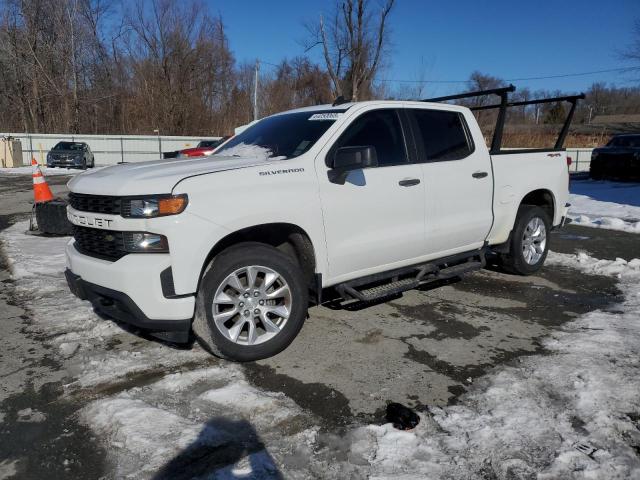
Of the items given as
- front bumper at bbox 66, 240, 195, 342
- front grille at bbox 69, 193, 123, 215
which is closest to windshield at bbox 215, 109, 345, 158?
front grille at bbox 69, 193, 123, 215

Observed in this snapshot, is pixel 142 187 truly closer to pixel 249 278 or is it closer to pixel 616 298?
pixel 249 278

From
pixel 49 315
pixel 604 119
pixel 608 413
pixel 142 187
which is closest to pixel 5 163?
pixel 49 315

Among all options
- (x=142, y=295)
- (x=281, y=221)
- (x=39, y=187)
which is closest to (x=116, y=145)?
(x=39, y=187)

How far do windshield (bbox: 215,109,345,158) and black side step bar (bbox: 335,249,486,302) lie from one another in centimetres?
119

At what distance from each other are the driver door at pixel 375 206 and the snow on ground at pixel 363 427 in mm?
1259

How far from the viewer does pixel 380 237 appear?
4.27 meters

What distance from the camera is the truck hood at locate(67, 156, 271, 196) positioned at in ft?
10.9

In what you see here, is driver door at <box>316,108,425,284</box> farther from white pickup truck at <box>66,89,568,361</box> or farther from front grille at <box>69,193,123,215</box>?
front grille at <box>69,193,123,215</box>

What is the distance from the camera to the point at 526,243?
19.6ft

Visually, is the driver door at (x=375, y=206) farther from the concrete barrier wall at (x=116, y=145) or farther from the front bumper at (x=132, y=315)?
the concrete barrier wall at (x=116, y=145)

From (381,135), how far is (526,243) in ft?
8.62

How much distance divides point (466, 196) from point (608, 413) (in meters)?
2.45

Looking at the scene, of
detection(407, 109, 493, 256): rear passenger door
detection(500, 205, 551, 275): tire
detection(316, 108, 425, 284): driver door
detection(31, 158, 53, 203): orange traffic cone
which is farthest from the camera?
detection(31, 158, 53, 203): orange traffic cone

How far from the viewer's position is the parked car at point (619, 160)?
18.1 metres
